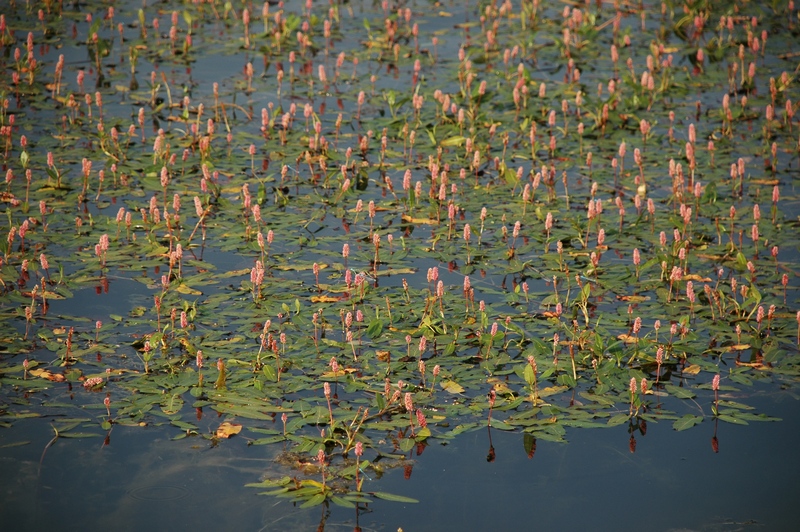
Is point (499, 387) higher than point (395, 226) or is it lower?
lower

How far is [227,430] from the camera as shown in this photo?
452 centimetres

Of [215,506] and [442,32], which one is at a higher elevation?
[442,32]

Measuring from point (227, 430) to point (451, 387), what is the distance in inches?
41.2

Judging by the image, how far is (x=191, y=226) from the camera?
652 cm

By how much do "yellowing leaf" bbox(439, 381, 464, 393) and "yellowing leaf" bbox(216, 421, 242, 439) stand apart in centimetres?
96

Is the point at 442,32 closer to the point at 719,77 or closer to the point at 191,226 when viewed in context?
the point at 719,77

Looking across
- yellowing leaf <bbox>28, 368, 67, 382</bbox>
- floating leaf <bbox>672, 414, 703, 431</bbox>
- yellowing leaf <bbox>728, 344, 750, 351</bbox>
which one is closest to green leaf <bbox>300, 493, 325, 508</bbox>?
yellowing leaf <bbox>28, 368, 67, 382</bbox>

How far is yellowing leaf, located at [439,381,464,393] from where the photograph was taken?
191 inches

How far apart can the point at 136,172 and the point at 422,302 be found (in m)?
2.63

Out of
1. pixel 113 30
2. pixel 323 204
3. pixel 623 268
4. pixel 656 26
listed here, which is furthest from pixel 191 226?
pixel 656 26

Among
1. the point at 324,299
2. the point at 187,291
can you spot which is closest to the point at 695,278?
the point at 324,299

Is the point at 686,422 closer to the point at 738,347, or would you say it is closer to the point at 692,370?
the point at 692,370

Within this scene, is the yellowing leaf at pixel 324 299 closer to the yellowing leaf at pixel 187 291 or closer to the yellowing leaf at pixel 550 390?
the yellowing leaf at pixel 187 291

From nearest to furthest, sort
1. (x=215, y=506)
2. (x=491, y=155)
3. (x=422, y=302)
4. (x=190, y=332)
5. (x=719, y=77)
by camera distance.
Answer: (x=215, y=506) → (x=190, y=332) → (x=422, y=302) → (x=491, y=155) → (x=719, y=77)
